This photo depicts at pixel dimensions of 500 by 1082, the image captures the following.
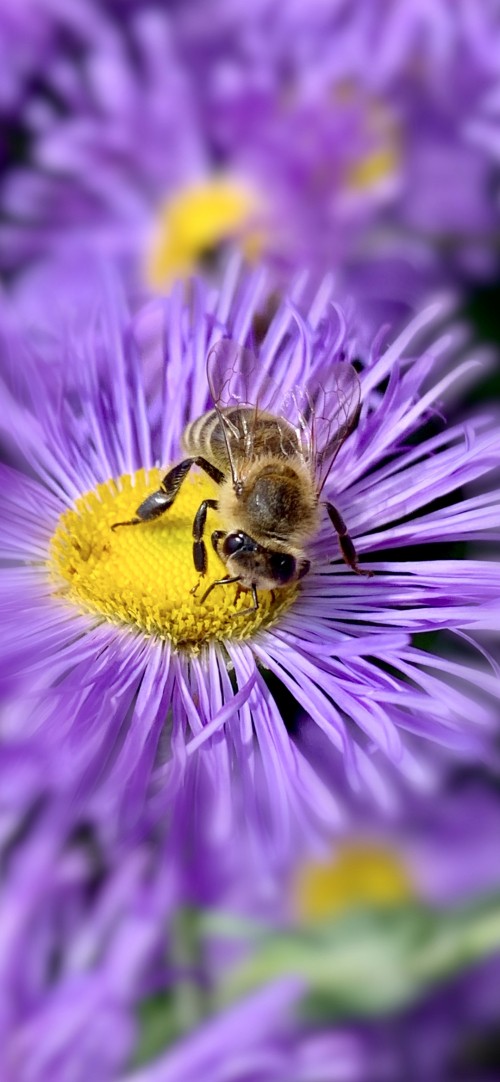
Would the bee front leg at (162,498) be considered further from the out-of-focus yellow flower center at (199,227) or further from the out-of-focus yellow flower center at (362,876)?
the out-of-focus yellow flower center at (199,227)

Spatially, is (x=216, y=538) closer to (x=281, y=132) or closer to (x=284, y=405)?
(x=284, y=405)

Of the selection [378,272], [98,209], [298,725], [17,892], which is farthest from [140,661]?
[98,209]

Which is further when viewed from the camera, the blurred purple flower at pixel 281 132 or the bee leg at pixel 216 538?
the blurred purple flower at pixel 281 132

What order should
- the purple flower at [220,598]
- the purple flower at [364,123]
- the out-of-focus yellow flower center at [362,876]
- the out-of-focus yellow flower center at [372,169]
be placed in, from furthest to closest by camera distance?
1. the out-of-focus yellow flower center at [372,169]
2. the purple flower at [364,123]
3. the out-of-focus yellow flower center at [362,876]
4. the purple flower at [220,598]

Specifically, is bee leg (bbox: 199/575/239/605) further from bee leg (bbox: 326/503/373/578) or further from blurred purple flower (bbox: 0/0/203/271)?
blurred purple flower (bbox: 0/0/203/271)

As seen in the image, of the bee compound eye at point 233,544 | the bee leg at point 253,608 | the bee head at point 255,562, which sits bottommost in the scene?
the bee leg at point 253,608

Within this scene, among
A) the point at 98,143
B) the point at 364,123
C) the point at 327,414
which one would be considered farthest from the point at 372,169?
the point at 327,414

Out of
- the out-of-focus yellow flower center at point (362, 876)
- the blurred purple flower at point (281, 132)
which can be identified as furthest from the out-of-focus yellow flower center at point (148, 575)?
the blurred purple flower at point (281, 132)
